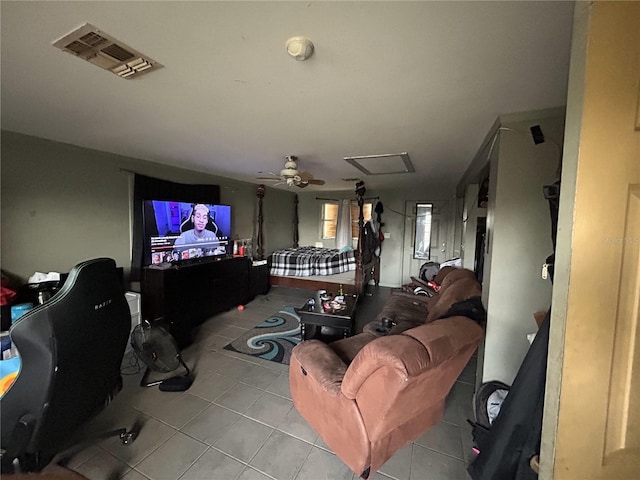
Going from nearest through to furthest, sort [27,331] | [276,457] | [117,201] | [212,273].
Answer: [27,331], [276,457], [117,201], [212,273]

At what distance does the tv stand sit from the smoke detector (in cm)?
281

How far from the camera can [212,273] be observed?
12.3 ft

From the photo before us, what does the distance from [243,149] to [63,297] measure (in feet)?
6.75

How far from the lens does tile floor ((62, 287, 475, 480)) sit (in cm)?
148

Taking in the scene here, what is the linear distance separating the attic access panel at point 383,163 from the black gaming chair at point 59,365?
8.41 ft

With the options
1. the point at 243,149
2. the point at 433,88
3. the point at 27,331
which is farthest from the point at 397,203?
the point at 27,331

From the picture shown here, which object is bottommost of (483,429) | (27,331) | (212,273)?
(483,429)

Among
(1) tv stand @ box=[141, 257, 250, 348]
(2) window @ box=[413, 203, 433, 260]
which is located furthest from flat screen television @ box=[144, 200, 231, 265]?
(2) window @ box=[413, 203, 433, 260]

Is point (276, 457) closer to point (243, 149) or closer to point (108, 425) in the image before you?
point (108, 425)

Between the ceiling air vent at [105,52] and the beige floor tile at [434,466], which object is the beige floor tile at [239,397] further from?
the ceiling air vent at [105,52]

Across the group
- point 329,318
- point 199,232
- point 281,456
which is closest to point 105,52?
point 281,456

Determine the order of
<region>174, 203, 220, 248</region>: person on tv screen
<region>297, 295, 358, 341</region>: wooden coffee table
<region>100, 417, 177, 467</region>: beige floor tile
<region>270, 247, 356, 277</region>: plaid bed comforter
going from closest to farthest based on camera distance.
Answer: <region>100, 417, 177, 467</region>: beige floor tile, <region>297, 295, 358, 341</region>: wooden coffee table, <region>174, 203, 220, 248</region>: person on tv screen, <region>270, 247, 356, 277</region>: plaid bed comforter

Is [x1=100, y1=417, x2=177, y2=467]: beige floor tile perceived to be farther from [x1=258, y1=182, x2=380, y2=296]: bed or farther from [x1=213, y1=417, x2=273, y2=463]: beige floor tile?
[x1=258, y1=182, x2=380, y2=296]: bed

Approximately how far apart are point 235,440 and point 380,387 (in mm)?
1140
